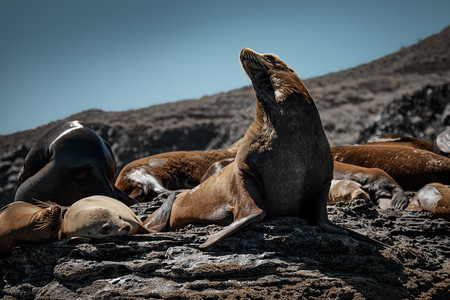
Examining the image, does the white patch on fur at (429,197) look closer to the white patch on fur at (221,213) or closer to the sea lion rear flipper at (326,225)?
the sea lion rear flipper at (326,225)

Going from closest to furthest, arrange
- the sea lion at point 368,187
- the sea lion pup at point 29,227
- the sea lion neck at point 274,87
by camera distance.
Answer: the sea lion pup at point 29,227 → the sea lion neck at point 274,87 → the sea lion at point 368,187

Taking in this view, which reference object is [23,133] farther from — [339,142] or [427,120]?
[427,120]

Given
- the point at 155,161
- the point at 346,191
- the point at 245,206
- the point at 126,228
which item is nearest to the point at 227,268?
the point at 245,206

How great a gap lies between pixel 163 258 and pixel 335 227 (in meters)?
1.67

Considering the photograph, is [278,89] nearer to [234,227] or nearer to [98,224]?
[234,227]

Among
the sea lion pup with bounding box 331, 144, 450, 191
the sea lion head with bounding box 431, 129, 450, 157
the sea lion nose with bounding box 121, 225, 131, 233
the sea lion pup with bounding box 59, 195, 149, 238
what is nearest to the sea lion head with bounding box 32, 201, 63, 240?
the sea lion pup with bounding box 59, 195, 149, 238

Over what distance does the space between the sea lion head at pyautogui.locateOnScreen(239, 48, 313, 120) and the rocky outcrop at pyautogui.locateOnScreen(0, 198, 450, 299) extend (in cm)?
117

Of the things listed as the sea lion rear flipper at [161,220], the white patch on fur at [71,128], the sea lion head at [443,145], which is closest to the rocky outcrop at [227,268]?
the sea lion rear flipper at [161,220]

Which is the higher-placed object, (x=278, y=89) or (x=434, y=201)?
(x=278, y=89)

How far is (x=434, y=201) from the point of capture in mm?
6273

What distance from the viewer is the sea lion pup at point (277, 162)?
4402 millimetres

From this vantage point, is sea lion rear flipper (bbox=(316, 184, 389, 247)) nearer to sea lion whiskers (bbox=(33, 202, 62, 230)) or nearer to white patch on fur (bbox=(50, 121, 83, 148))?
sea lion whiskers (bbox=(33, 202, 62, 230))

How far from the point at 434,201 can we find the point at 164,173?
5277mm

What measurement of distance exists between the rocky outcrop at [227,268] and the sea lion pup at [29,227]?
0.10m
